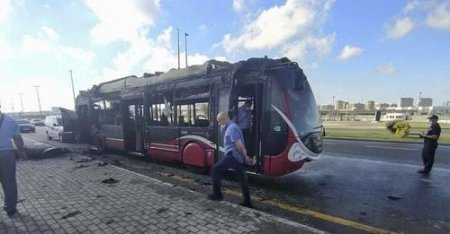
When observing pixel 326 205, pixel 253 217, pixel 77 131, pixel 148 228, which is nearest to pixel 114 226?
pixel 148 228

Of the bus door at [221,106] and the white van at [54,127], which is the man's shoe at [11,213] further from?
the white van at [54,127]

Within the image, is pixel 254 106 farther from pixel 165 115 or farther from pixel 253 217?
pixel 165 115

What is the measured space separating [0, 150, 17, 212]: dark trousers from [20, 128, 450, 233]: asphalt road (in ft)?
11.7

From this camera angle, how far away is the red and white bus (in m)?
7.30

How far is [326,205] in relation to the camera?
6254mm

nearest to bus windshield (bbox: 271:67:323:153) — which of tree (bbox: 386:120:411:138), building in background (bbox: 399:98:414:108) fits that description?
tree (bbox: 386:120:411:138)

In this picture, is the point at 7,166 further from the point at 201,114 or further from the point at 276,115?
the point at 276,115

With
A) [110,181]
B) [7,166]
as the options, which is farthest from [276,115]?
[7,166]

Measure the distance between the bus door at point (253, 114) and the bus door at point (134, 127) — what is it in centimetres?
493

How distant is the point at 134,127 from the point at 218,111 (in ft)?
17.1

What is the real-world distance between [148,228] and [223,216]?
117 cm

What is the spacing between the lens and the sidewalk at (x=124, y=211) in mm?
4816

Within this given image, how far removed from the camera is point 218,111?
27.3ft

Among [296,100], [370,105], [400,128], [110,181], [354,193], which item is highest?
[296,100]
